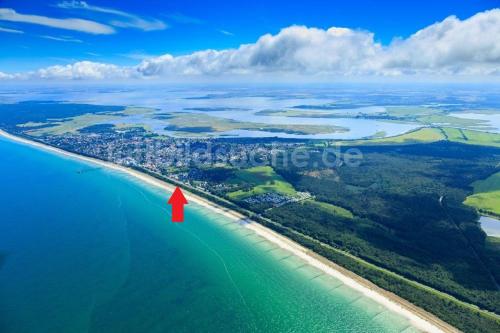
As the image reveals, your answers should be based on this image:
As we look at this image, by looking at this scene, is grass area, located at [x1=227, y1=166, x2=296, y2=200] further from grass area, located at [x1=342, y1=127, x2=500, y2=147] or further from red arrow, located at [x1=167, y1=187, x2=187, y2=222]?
grass area, located at [x1=342, y1=127, x2=500, y2=147]

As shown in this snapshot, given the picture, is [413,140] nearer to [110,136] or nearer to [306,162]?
[306,162]

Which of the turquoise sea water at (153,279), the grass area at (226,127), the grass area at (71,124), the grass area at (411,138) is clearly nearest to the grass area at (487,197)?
the turquoise sea water at (153,279)

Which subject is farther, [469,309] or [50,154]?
[50,154]

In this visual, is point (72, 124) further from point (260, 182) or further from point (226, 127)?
point (260, 182)

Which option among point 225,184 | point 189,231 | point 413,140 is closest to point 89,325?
point 189,231

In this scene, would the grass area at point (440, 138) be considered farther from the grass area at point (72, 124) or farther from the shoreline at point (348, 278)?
the grass area at point (72, 124)

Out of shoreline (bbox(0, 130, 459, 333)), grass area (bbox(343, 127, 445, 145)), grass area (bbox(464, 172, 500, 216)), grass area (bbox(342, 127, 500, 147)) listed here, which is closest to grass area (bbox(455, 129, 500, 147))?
grass area (bbox(342, 127, 500, 147))

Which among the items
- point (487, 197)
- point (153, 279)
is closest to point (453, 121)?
point (487, 197)
